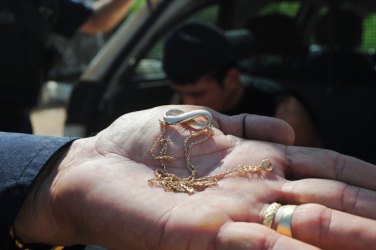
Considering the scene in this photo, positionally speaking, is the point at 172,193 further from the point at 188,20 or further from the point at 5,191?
the point at 188,20

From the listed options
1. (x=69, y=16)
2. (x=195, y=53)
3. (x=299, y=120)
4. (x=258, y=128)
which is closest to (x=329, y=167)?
(x=258, y=128)

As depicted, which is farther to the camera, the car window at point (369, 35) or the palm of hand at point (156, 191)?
the car window at point (369, 35)

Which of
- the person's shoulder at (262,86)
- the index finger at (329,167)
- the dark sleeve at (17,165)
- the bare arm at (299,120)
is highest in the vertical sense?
the index finger at (329,167)

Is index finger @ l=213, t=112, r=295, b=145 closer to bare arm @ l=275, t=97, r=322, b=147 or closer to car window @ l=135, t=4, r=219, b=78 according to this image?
bare arm @ l=275, t=97, r=322, b=147

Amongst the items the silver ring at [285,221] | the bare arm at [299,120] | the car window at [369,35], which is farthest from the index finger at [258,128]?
the car window at [369,35]

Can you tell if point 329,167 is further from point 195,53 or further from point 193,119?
point 195,53

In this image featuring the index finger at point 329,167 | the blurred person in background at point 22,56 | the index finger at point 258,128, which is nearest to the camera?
the index finger at point 329,167

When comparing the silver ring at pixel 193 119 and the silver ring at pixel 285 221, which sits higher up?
the silver ring at pixel 193 119

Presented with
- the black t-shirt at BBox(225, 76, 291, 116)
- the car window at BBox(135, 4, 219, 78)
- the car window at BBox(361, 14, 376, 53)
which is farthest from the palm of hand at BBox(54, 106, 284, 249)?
the car window at BBox(361, 14, 376, 53)

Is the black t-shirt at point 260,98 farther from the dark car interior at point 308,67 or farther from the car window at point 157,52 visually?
the car window at point 157,52
